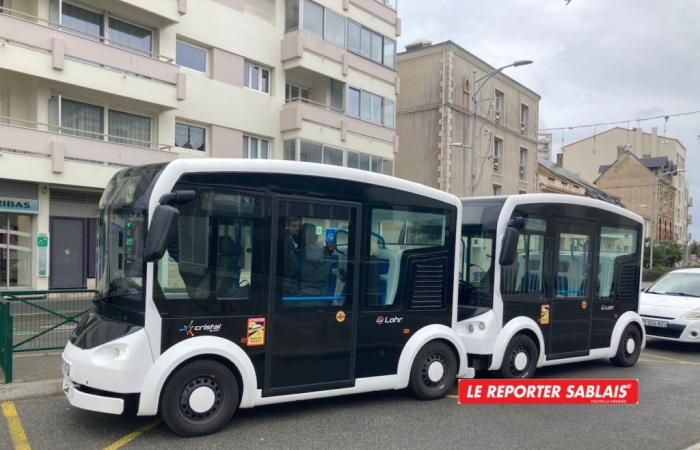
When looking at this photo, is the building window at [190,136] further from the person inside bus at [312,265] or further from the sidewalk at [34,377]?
the person inside bus at [312,265]

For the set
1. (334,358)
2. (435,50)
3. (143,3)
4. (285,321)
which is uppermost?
(435,50)

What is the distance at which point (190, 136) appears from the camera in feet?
64.5

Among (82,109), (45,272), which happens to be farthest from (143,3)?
(45,272)

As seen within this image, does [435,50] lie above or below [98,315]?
above

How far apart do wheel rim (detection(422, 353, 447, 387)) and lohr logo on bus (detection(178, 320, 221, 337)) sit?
2.72m

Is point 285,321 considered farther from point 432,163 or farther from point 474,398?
point 432,163

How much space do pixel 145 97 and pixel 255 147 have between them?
17.0 feet

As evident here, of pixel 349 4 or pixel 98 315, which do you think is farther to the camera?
pixel 349 4

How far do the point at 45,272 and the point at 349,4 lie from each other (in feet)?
52.8

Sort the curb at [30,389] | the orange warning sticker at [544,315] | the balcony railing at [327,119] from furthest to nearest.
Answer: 1. the balcony railing at [327,119]
2. the orange warning sticker at [544,315]
3. the curb at [30,389]

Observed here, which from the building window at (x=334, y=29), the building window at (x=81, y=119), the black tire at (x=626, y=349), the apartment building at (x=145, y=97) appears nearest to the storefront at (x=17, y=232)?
the apartment building at (x=145, y=97)

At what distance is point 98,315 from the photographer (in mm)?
5438

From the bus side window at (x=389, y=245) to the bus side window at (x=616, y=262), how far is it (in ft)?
11.9

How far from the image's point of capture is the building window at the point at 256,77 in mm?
21344
